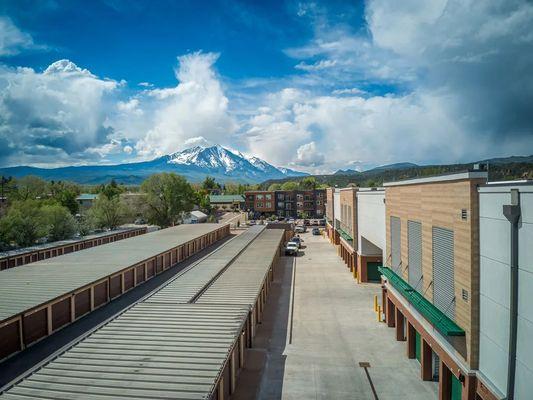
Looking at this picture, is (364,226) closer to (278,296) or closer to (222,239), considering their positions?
(278,296)

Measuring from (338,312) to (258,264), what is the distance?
6750 millimetres

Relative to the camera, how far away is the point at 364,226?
2897 centimetres

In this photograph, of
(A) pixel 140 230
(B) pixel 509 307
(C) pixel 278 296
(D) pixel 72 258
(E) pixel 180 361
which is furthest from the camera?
(A) pixel 140 230

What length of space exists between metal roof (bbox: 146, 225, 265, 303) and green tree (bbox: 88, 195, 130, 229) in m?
30.1

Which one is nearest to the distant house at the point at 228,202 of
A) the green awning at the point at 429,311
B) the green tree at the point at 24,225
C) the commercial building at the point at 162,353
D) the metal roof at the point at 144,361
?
the green tree at the point at 24,225

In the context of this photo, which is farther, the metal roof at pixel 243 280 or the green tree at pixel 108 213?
the green tree at pixel 108 213

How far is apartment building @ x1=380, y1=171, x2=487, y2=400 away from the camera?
10.8m

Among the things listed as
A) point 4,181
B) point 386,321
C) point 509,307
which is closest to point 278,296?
point 386,321

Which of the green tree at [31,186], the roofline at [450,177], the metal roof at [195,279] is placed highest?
the green tree at [31,186]

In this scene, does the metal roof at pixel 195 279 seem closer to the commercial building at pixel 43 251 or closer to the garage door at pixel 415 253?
the garage door at pixel 415 253

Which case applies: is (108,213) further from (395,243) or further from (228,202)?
(228,202)

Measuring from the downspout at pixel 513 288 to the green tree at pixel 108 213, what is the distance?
5498 centimetres

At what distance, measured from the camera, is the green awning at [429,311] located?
11.5m

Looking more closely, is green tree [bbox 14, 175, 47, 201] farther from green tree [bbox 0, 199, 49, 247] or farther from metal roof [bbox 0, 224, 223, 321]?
metal roof [bbox 0, 224, 223, 321]
